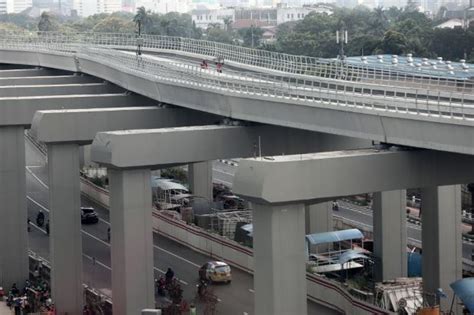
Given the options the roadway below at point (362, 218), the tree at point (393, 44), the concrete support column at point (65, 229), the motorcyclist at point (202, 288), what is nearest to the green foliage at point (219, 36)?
the tree at point (393, 44)

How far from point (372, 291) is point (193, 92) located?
7.51m

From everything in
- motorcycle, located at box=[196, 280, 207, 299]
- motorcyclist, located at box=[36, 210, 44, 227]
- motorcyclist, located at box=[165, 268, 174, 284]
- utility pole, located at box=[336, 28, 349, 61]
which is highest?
utility pole, located at box=[336, 28, 349, 61]

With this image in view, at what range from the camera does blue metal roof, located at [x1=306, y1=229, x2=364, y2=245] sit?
1341 inches

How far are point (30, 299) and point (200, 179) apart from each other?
50.3 feet

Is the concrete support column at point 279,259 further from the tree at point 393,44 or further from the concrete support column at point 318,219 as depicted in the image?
the tree at point 393,44

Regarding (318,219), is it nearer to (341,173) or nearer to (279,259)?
(341,173)

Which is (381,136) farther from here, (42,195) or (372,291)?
(42,195)

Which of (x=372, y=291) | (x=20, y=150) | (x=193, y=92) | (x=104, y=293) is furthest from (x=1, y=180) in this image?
(x=372, y=291)

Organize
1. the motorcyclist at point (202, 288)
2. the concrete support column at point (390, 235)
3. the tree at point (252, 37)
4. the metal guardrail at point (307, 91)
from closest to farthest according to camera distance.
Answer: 1. the metal guardrail at point (307, 91)
2. the motorcyclist at point (202, 288)
3. the concrete support column at point (390, 235)
4. the tree at point (252, 37)

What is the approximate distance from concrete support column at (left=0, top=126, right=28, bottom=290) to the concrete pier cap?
571 inches

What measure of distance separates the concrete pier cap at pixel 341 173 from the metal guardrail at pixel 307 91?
3.73ft

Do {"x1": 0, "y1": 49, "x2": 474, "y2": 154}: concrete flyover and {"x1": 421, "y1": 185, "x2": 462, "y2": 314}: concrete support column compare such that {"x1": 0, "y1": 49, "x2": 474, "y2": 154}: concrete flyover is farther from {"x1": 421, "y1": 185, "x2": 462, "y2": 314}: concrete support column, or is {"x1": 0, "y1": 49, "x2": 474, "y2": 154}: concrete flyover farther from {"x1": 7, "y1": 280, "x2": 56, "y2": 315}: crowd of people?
{"x1": 7, "y1": 280, "x2": 56, "y2": 315}: crowd of people

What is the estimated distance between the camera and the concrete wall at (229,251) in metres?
29.3

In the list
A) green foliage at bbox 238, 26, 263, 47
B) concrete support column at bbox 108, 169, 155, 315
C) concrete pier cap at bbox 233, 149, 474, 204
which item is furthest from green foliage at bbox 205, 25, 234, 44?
concrete pier cap at bbox 233, 149, 474, 204
